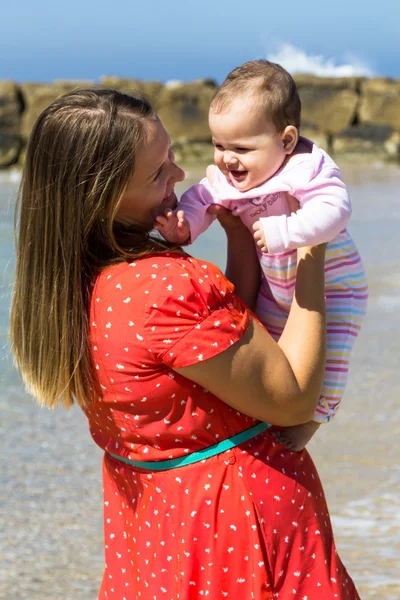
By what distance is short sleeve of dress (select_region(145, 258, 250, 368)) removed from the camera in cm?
142

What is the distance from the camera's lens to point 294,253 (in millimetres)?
1706

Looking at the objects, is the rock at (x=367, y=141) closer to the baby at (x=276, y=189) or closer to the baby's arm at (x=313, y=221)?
the baby at (x=276, y=189)

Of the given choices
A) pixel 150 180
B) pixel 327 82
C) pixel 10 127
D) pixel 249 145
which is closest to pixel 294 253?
pixel 249 145

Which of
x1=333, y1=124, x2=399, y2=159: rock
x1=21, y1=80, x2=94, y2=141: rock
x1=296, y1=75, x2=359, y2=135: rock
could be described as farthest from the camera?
x1=333, y1=124, x2=399, y2=159: rock

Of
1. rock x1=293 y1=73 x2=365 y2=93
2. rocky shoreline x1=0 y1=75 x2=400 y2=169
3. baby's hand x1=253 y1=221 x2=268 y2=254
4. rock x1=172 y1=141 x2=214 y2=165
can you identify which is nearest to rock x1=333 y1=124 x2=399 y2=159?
rocky shoreline x1=0 y1=75 x2=400 y2=169

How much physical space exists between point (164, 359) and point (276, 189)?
0.45 meters

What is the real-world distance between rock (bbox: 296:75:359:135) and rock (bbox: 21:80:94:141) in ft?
13.4

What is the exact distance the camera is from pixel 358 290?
1.77 m

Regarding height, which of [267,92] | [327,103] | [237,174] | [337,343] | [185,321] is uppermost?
[267,92]

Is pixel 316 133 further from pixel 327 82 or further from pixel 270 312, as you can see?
pixel 270 312

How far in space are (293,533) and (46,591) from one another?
4.94 feet

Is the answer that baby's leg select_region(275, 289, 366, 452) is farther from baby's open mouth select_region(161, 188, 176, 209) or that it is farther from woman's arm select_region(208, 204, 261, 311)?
baby's open mouth select_region(161, 188, 176, 209)


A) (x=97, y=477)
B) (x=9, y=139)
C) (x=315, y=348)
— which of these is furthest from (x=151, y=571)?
(x=9, y=139)

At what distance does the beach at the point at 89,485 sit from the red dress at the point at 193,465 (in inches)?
21.7
